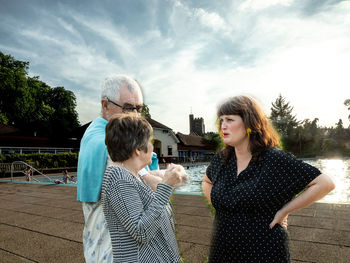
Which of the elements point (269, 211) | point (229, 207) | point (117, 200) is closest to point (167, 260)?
point (117, 200)

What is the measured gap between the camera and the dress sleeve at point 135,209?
1.26m

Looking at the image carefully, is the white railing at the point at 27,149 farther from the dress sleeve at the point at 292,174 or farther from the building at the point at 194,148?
the dress sleeve at the point at 292,174

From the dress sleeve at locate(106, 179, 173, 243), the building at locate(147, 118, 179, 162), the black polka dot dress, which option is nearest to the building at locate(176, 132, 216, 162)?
the building at locate(147, 118, 179, 162)

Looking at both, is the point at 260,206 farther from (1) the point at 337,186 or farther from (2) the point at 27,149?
(2) the point at 27,149

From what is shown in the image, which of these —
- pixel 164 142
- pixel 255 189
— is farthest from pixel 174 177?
pixel 164 142

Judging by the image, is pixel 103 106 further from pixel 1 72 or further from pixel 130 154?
pixel 1 72

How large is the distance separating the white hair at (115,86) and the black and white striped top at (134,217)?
0.62 meters

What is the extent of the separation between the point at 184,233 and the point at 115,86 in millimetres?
→ 3183

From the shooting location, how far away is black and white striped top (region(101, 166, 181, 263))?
1.27 m

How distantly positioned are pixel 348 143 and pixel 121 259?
79787mm

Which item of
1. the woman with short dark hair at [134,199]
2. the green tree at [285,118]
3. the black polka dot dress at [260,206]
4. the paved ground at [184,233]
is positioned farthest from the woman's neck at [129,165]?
the green tree at [285,118]

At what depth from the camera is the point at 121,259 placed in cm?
132

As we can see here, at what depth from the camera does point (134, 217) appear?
49.6 inches

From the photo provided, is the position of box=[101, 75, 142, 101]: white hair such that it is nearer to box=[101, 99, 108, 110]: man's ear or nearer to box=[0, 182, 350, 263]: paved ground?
box=[101, 99, 108, 110]: man's ear
